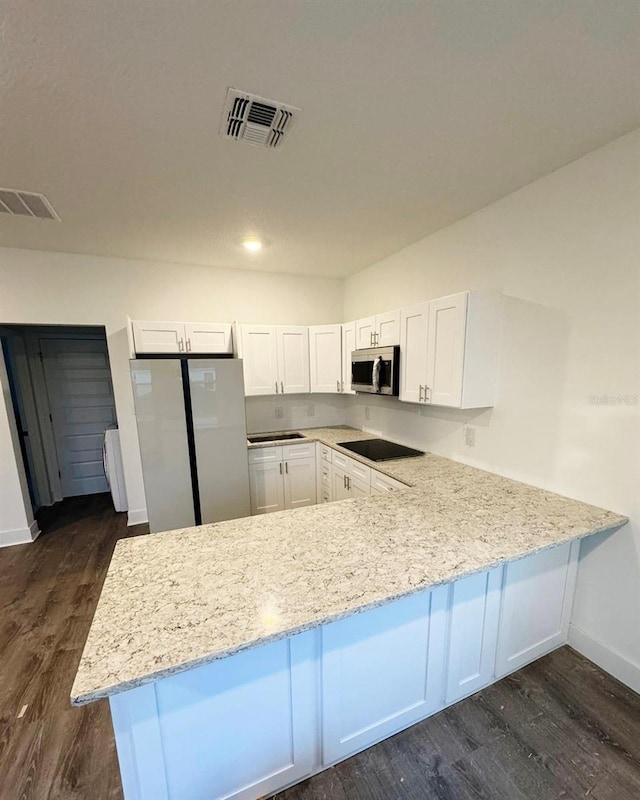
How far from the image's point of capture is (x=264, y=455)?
132 inches

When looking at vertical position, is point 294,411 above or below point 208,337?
below

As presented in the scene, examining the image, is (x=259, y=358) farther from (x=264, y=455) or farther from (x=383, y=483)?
(x=383, y=483)

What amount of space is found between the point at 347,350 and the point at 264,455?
4.64ft

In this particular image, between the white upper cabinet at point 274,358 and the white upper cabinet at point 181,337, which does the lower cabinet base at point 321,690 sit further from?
the white upper cabinet at point 181,337

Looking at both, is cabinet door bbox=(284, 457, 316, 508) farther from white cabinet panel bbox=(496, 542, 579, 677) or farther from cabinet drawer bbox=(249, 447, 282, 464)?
white cabinet panel bbox=(496, 542, 579, 677)

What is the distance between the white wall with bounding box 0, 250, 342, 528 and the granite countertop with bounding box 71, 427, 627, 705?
8.20 ft

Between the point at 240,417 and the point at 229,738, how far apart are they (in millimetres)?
Result: 2208

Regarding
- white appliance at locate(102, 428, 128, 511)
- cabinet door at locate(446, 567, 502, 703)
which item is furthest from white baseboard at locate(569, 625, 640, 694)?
white appliance at locate(102, 428, 128, 511)

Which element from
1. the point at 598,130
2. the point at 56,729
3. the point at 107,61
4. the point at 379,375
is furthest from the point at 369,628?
the point at 598,130

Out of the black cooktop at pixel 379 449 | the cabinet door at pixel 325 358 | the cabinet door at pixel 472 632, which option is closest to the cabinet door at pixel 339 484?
the black cooktop at pixel 379 449

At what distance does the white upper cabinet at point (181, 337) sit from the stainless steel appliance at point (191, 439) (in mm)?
319

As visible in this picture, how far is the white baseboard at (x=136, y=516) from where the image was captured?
→ 3.58 m

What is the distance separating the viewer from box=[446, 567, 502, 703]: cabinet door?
1506 mm

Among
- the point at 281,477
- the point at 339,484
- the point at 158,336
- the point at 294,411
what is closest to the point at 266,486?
the point at 281,477
